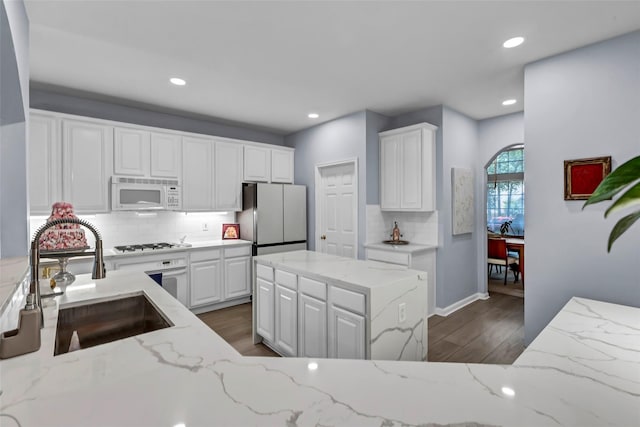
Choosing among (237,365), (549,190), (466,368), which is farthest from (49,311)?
(549,190)

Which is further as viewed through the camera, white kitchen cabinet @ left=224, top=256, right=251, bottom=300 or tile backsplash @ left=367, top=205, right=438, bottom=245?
white kitchen cabinet @ left=224, top=256, right=251, bottom=300

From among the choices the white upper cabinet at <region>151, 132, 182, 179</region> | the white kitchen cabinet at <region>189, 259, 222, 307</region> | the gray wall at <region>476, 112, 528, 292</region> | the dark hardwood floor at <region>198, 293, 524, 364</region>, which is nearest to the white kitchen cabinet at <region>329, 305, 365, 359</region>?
the dark hardwood floor at <region>198, 293, 524, 364</region>

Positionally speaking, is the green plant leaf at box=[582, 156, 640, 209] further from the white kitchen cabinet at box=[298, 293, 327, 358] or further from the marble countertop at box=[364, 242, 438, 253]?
the marble countertop at box=[364, 242, 438, 253]

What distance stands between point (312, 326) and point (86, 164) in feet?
10.3

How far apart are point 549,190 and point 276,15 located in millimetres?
2689

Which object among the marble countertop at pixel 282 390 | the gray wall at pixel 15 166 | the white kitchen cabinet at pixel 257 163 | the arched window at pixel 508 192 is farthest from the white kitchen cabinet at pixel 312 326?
the arched window at pixel 508 192

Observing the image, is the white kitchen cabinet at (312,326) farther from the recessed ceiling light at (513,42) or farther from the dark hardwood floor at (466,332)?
the recessed ceiling light at (513,42)

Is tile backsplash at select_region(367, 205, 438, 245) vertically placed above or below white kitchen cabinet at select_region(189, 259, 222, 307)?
above

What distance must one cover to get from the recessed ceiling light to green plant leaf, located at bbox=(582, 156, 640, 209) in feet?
Result: 8.64

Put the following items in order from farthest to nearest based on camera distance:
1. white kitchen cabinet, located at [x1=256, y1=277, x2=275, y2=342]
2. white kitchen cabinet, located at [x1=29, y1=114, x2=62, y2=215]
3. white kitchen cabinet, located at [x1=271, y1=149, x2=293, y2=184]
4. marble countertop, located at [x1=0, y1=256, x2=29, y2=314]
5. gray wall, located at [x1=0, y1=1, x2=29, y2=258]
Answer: white kitchen cabinet, located at [x1=271, y1=149, x2=293, y2=184] → white kitchen cabinet, located at [x1=29, y1=114, x2=62, y2=215] → white kitchen cabinet, located at [x1=256, y1=277, x2=275, y2=342] → gray wall, located at [x1=0, y1=1, x2=29, y2=258] → marble countertop, located at [x1=0, y1=256, x2=29, y2=314]

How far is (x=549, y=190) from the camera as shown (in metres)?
2.69

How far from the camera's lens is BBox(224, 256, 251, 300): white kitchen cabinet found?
4281 mm

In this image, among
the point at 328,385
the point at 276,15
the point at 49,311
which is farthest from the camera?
the point at 276,15

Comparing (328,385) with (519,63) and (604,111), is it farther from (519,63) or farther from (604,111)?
(519,63)
